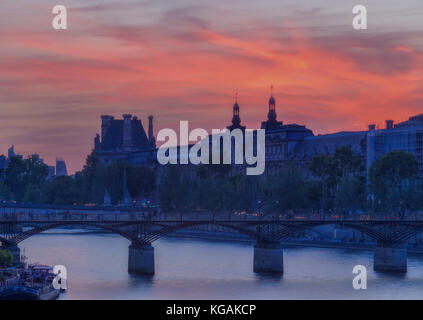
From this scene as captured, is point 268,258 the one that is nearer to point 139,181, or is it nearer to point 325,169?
point 325,169

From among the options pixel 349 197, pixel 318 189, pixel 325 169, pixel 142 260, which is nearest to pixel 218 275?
pixel 142 260

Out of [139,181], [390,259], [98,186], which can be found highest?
[139,181]

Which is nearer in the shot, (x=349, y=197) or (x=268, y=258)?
(x=268, y=258)

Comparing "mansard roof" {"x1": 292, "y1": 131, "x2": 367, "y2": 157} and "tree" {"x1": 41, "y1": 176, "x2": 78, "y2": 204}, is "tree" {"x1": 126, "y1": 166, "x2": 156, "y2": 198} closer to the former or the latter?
"tree" {"x1": 41, "y1": 176, "x2": 78, "y2": 204}

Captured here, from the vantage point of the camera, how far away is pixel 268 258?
6825 centimetres

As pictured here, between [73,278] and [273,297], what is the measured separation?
44.5 ft

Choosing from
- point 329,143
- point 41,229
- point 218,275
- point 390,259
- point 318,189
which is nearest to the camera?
point 218,275

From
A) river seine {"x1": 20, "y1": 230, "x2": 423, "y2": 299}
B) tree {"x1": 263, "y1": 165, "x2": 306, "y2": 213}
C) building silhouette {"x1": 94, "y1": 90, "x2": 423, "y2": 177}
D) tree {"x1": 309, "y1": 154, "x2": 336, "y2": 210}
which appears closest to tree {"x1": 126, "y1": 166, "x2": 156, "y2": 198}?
building silhouette {"x1": 94, "y1": 90, "x2": 423, "y2": 177}

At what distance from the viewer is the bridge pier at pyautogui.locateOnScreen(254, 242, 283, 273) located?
221ft

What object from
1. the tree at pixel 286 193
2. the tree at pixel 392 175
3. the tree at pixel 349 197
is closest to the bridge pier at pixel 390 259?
the tree at pixel 392 175

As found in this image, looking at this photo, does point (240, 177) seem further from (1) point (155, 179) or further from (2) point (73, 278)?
(2) point (73, 278)

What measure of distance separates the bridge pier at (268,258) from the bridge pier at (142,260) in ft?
24.6

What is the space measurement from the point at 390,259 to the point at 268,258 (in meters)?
8.80

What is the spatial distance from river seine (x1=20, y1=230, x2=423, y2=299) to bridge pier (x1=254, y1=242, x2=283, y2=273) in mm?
910
